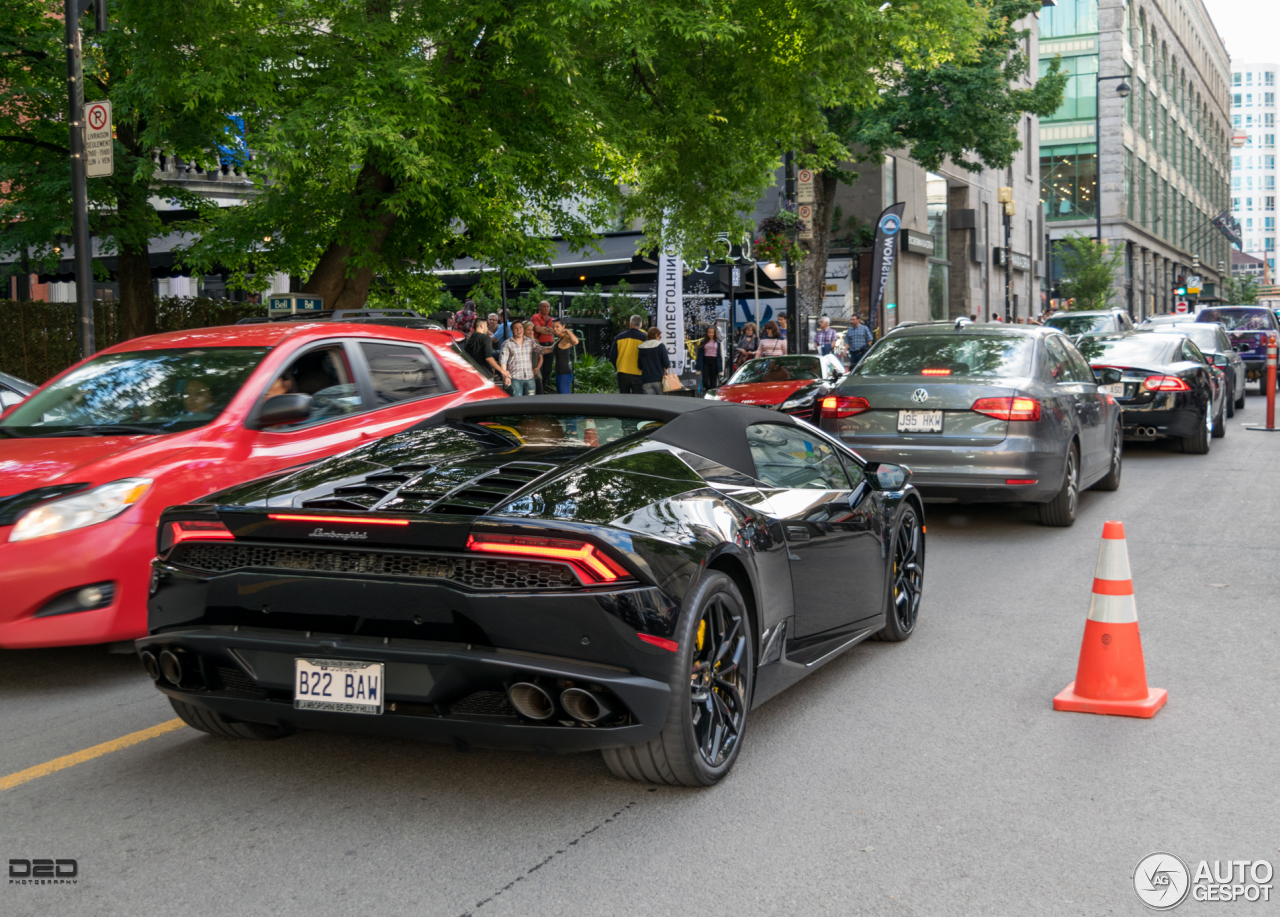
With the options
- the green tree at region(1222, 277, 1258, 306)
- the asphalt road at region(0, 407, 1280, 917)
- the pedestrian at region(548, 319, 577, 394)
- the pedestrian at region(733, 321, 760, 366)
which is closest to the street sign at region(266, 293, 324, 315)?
the pedestrian at region(548, 319, 577, 394)

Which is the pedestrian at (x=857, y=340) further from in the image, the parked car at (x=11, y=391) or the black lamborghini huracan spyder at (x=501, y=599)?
the black lamborghini huracan spyder at (x=501, y=599)

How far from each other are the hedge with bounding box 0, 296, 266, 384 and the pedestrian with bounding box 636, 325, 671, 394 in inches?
245

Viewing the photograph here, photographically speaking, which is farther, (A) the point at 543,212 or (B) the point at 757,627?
(A) the point at 543,212

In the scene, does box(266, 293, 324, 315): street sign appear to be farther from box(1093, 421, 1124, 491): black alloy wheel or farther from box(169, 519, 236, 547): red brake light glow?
box(169, 519, 236, 547): red brake light glow

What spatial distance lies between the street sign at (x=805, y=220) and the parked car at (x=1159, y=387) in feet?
29.4

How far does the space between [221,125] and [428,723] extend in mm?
12966

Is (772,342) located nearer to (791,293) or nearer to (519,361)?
(791,293)

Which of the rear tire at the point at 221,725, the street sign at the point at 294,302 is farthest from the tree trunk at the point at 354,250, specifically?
the rear tire at the point at 221,725

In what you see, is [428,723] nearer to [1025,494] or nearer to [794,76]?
[1025,494]

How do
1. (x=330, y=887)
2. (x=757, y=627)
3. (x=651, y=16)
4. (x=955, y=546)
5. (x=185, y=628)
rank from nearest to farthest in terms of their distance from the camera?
(x=330, y=887), (x=185, y=628), (x=757, y=627), (x=955, y=546), (x=651, y=16)

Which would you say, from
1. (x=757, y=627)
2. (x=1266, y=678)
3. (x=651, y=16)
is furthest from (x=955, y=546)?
(x=651, y=16)

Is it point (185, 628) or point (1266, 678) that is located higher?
point (185, 628)

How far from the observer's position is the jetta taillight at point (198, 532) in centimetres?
419

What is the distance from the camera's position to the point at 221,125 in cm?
1503
